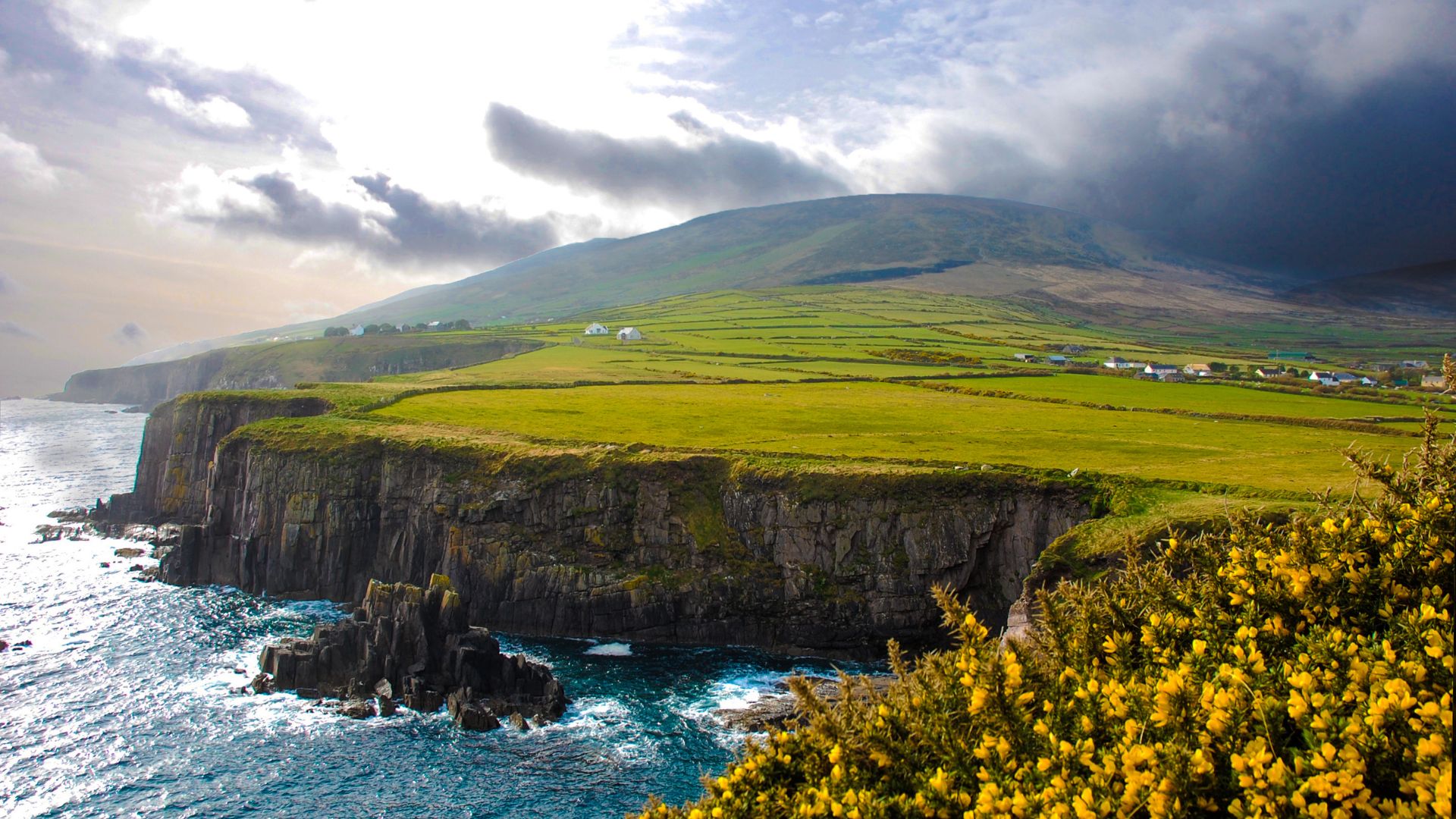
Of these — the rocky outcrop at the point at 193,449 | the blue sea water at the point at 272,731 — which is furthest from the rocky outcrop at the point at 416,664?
the rocky outcrop at the point at 193,449

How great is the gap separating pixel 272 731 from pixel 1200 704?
42.0 m

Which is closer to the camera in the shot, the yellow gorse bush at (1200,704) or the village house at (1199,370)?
the yellow gorse bush at (1200,704)

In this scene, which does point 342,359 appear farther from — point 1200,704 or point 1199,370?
point 1200,704

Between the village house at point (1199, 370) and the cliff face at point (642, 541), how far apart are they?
7031 cm

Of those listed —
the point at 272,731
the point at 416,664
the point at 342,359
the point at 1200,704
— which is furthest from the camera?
the point at 342,359

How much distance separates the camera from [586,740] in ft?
129

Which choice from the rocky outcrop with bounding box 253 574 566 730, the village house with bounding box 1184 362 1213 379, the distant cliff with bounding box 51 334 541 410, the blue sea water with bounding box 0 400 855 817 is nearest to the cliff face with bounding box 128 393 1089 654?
the blue sea water with bounding box 0 400 855 817

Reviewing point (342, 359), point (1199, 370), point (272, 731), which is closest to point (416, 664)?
point (272, 731)

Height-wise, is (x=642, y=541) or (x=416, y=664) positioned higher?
(x=642, y=541)

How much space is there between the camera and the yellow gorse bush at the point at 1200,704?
9.61 meters

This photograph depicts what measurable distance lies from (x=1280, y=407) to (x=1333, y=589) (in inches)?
2834

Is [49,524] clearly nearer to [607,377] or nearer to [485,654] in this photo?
[607,377]

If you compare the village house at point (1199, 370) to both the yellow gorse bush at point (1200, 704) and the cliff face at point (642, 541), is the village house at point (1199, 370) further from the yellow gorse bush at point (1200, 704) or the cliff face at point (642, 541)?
the yellow gorse bush at point (1200, 704)

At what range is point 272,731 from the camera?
39.8 meters
